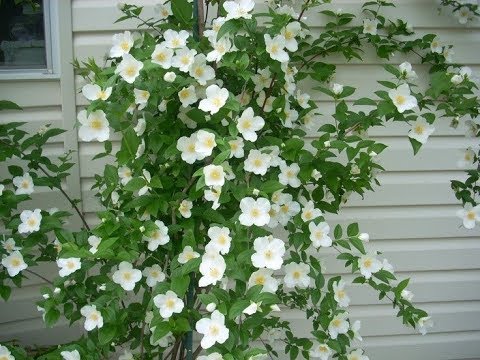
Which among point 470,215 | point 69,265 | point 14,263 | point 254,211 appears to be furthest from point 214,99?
point 470,215

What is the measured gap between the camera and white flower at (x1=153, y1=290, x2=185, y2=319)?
5.49 ft

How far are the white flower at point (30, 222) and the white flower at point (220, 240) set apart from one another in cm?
66

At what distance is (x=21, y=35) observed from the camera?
7.85ft

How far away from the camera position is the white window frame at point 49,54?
2367mm

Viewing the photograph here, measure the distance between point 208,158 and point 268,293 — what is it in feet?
1.71

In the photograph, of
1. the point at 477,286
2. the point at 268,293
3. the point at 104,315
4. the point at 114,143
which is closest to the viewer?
the point at 268,293

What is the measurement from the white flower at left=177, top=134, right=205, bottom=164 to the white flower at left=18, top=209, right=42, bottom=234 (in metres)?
0.57

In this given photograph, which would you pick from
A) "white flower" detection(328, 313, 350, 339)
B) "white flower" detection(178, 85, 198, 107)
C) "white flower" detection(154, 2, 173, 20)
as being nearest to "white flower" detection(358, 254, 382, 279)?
"white flower" detection(328, 313, 350, 339)

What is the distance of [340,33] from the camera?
2.42 meters

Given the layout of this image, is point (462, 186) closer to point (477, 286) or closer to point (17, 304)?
point (477, 286)

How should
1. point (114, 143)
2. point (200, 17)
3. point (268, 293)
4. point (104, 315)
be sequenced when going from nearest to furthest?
point (268, 293)
point (104, 315)
point (200, 17)
point (114, 143)

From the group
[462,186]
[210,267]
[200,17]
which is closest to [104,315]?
[210,267]

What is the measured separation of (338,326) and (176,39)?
111cm

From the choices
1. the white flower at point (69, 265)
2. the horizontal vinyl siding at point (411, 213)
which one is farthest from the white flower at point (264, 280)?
the horizontal vinyl siding at point (411, 213)
